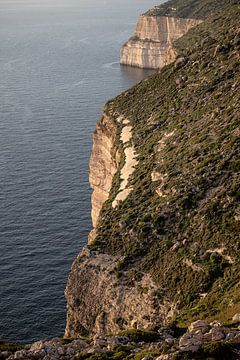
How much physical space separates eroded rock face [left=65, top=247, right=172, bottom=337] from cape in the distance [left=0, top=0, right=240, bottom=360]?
0.08 m

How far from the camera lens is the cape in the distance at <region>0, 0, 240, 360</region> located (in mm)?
29422

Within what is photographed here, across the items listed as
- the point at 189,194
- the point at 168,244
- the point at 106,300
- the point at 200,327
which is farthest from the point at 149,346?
the point at 189,194

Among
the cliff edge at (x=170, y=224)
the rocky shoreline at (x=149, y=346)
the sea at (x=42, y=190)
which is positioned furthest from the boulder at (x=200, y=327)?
the sea at (x=42, y=190)

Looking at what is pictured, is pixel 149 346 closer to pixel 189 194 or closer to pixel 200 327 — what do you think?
pixel 200 327

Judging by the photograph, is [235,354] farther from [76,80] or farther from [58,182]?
[76,80]

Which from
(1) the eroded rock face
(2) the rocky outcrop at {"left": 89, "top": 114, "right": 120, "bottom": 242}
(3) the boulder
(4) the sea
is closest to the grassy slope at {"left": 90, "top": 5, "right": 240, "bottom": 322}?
(1) the eroded rock face

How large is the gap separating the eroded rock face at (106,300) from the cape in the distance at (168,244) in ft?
0.26

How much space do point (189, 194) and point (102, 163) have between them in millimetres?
29680

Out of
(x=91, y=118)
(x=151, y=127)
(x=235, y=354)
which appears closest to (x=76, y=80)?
(x=91, y=118)

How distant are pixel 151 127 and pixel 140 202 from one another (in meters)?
15.9

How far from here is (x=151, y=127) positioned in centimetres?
6556

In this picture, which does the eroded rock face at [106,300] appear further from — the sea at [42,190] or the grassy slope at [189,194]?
the sea at [42,190]

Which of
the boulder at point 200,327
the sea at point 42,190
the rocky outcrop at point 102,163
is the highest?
the boulder at point 200,327

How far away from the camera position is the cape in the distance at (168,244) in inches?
1158
